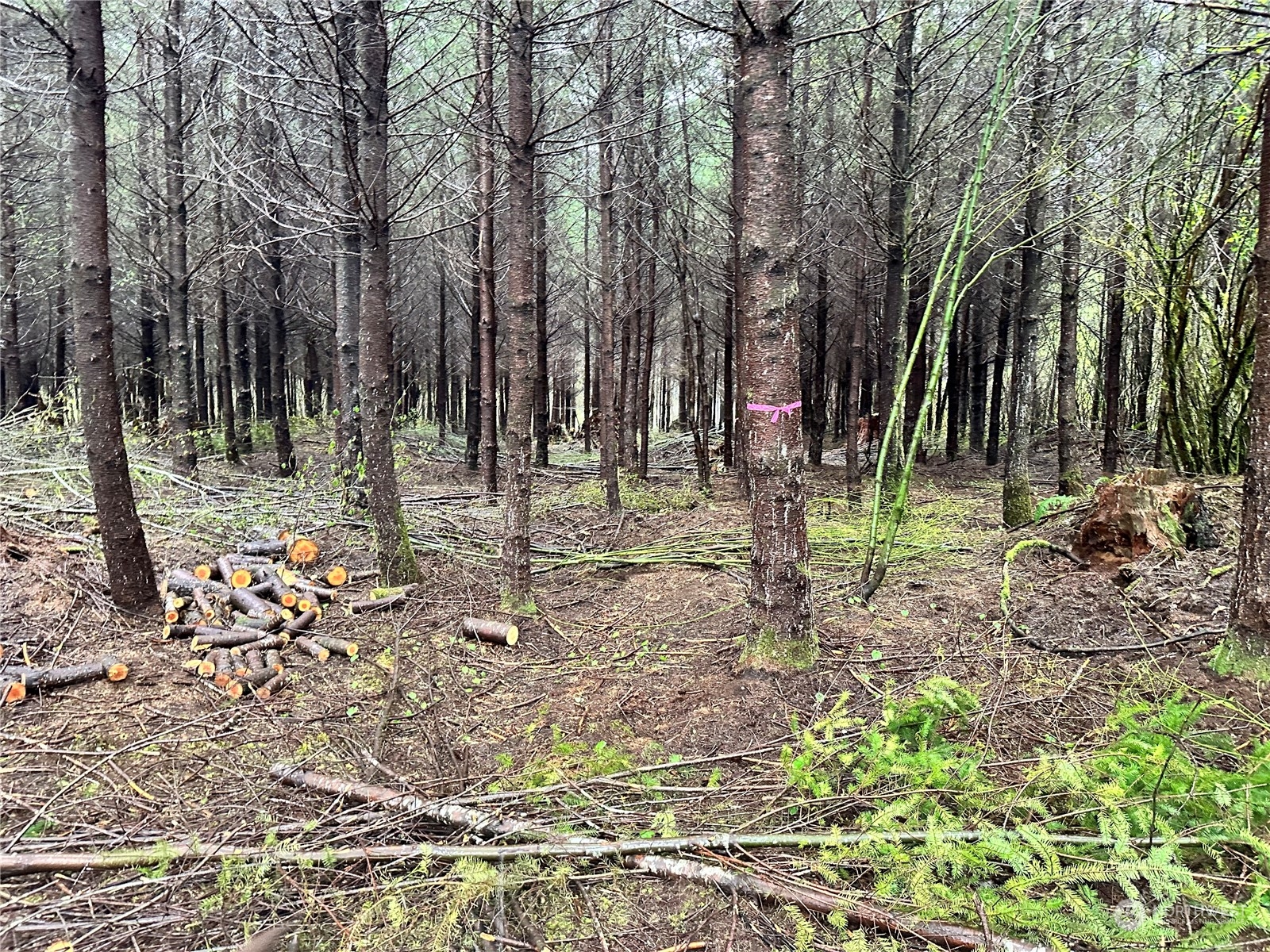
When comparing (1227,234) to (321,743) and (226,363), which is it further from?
(226,363)

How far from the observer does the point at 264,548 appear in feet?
21.8

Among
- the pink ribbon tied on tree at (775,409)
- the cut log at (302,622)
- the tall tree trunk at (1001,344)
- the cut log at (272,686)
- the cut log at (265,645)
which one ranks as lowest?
the cut log at (272,686)

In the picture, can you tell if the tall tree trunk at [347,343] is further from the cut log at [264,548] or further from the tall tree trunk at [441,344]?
the tall tree trunk at [441,344]

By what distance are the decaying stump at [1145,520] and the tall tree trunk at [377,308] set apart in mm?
6095

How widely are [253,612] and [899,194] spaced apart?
378 inches

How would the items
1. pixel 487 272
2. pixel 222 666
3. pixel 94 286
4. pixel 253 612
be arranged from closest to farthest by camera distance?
pixel 222 666 < pixel 94 286 < pixel 253 612 < pixel 487 272

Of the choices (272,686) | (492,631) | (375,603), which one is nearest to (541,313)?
(375,603)

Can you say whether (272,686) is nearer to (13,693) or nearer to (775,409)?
(13,693)

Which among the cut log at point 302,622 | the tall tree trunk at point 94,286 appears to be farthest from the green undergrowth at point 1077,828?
the tall tree trunk at point 94,286

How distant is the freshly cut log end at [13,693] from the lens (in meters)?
4.22

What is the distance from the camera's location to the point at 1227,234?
748 centimetres

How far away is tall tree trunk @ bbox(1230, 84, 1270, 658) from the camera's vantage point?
3574 millimetres

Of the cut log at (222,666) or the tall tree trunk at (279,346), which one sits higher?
the tall tree trunk at (279,346)

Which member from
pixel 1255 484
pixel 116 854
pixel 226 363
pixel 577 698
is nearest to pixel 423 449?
pixel 226 363
